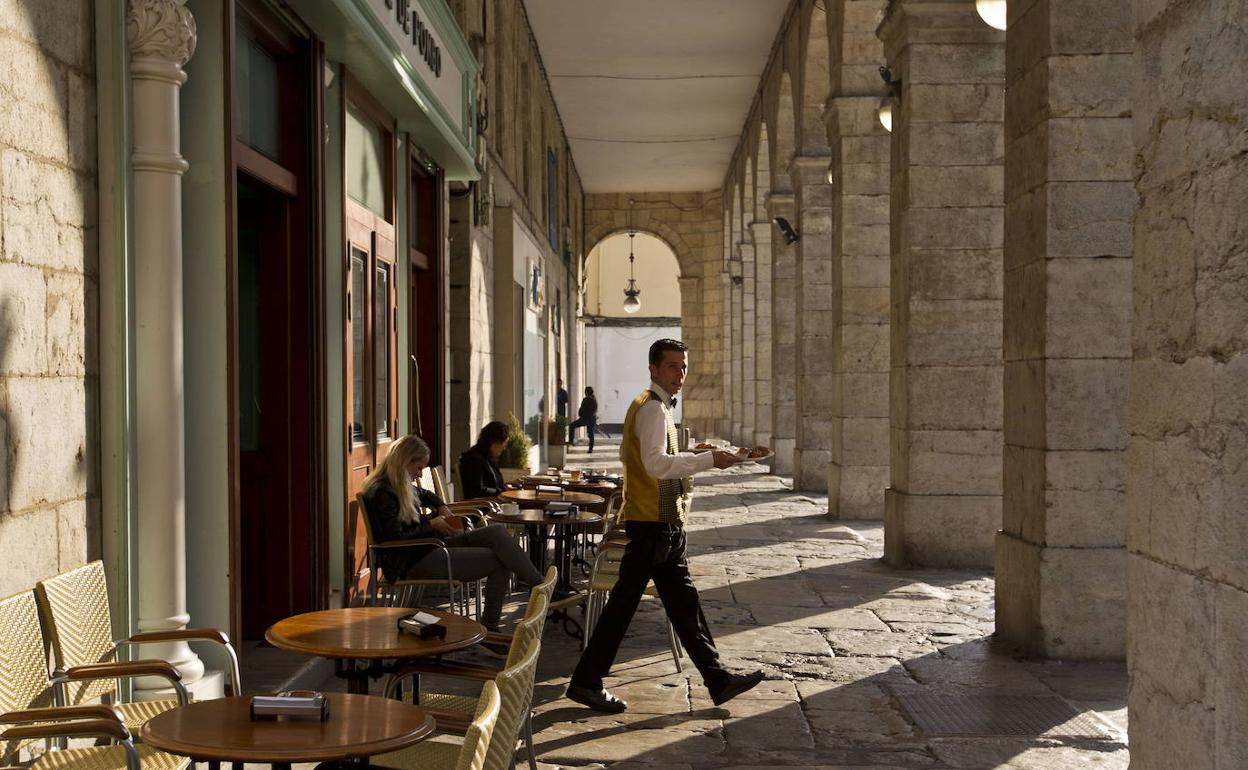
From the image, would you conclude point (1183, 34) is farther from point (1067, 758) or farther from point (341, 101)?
point (341, 101)

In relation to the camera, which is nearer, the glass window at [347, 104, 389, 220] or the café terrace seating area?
the café terrace seating area

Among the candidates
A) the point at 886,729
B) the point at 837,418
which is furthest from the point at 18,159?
the point at 837,418

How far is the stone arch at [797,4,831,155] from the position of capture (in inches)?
530

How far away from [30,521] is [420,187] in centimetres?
636

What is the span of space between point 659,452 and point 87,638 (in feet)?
6.98

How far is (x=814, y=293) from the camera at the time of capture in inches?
537

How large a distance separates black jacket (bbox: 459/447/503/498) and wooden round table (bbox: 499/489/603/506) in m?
0.11

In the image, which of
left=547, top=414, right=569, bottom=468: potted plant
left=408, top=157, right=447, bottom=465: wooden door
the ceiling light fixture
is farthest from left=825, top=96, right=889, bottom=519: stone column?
the ceiling light fixture

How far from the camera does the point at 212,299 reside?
448cm

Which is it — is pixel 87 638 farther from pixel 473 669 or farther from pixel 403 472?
pixel 403 472

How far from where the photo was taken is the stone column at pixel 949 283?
8.30 m

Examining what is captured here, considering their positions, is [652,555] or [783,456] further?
[783,456]

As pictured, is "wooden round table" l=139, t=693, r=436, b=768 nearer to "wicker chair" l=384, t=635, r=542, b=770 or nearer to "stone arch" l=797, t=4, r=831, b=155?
"wicker chair" l=384, t=635, r=542, b=770

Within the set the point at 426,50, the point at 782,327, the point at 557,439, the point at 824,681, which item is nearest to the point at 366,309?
the point at 426,50
